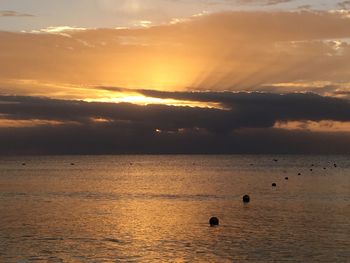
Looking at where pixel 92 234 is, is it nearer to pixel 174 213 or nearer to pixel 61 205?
pixel 174 213

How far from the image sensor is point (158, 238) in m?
44.6

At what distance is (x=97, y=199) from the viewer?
80.0 meters

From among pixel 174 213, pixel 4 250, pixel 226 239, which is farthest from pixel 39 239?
pixel 174 213

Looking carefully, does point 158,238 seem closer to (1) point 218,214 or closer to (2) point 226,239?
(2) point 226,239

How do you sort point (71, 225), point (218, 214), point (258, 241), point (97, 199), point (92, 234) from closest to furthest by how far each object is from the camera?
point (258, 241)
point (92, 234)
point (71, 225)
point (218, 214)
point (97, 199)

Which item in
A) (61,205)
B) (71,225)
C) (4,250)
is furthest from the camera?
(61,205)

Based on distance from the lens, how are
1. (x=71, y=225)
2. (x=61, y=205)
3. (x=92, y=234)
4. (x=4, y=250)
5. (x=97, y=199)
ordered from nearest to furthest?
(x=4, y=250) < (x=92, y=234) < (x=71, y=225) < (x=61, y=205) < (x=97, y=199)

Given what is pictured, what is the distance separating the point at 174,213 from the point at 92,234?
647 inches

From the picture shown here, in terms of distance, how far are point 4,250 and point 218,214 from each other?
27.5 m

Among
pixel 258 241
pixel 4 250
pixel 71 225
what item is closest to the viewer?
pixel 4 250

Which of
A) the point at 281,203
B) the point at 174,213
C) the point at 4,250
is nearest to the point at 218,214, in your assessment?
the point at 174,213

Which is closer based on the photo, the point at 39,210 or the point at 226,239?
the point at 226,239

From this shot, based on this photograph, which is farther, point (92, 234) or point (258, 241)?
point (92, 234)

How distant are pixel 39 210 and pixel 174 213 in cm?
1625
